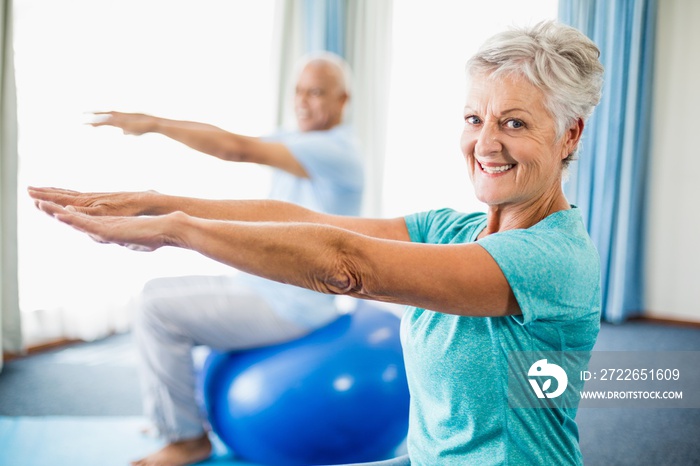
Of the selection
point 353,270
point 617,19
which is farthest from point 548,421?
point 617,19

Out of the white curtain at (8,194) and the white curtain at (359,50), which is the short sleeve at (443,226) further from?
the white curtain at (359,50)

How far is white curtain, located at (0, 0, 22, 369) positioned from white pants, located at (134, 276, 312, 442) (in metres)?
1.37

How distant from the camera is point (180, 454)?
6.55 ft

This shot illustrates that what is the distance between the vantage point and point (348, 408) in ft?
6.14

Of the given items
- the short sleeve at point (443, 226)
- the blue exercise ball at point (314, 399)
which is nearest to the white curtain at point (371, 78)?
the blue exercise ball at point (314, 399)

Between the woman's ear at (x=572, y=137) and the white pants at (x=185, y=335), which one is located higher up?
the woman's ear at (x=572, y=137)

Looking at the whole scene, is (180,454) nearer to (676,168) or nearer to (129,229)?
(129,229)

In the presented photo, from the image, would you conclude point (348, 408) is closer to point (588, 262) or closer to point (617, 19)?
point (588, 262)

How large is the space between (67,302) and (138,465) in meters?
1.71

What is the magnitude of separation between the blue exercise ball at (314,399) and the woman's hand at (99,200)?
0.97 meters

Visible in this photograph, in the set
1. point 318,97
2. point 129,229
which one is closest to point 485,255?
point 129,229

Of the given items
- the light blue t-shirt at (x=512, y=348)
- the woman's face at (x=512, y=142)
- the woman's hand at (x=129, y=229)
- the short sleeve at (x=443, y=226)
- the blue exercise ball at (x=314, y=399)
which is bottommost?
the blue exercise ball at (x=314, y=399)

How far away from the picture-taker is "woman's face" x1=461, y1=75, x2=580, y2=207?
91cm

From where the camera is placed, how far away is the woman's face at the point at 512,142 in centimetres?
91
